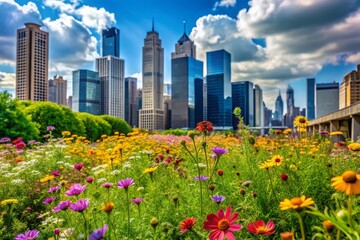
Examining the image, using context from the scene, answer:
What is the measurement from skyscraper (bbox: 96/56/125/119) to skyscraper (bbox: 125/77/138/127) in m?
4.59

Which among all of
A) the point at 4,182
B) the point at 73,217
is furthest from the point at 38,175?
the point at 73,217

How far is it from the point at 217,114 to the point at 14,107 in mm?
122931

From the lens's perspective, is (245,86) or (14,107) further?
(245,86)

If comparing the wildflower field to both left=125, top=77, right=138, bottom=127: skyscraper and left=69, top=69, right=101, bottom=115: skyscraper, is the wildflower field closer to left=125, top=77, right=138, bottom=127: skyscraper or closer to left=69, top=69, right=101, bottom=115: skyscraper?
left=69, top=69, right=101, bottom=115: skyscraper

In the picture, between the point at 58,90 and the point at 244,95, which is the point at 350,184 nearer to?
the point at 244,95

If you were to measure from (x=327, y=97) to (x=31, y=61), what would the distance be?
122 meters

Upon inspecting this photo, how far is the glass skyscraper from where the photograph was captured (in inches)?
5819

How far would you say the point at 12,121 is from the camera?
30.4 ft

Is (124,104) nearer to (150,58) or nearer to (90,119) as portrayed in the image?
(150,58)

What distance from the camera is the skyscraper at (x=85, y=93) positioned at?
14784 centimetres

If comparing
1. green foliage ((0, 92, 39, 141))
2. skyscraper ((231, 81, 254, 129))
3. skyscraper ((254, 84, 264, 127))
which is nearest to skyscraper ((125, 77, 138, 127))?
skyscraper ((231, 81, 254, 129))

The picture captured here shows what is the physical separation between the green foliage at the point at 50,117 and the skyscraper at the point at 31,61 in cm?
10163

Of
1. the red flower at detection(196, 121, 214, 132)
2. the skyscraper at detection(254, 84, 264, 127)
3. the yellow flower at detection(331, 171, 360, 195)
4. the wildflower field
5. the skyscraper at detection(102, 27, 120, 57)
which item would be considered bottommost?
the wildflower field

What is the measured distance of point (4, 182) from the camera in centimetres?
359
